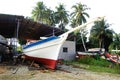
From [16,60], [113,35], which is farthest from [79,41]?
[16,60]

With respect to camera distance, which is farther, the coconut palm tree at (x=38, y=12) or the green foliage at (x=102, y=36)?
the coconut palm tree at (x=38, y=12)

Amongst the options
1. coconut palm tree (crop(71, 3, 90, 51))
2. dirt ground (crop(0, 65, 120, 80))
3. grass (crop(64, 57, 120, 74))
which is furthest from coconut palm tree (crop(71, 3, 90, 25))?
dirt ground (crop(0, 65, 120, 80))

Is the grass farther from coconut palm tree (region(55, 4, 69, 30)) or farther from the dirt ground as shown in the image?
coconut palm tree (region(55, 4, 69, 30))

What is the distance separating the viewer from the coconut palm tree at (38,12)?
51650 mm

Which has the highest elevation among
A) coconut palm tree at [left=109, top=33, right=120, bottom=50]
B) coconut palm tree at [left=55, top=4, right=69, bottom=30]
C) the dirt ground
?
coconut palm tree at [left=55, top=4, right=69, bottom=30]

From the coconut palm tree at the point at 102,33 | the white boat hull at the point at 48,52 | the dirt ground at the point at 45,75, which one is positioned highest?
the coconut palm tree at the point at 102,33

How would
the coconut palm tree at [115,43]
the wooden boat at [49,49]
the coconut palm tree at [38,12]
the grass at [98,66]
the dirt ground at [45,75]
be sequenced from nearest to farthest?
the dirt ground at [45,75]
the wooden boat at [49,49]
the grass at [98,66]
the coconut palm tree at [115,43]
the coconut palm tree at [38,12]

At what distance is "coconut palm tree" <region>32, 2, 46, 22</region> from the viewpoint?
169 ft

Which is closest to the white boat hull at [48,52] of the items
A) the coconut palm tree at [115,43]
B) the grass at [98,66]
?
the grass at [98,66]

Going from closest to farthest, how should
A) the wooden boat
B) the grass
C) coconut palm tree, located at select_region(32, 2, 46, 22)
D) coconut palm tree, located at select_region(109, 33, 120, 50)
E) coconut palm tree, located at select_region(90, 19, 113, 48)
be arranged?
the wooden boat < the grass < coconut palm tree, located at select_region(109, 33, 120, 50) < coconut palm tree, located at select_region(90, 19, 113, 48) < coconut palm tree, located at select_region(32, 2, 46, 22)

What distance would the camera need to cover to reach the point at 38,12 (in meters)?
52.2

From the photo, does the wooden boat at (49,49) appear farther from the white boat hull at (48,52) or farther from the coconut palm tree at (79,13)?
the coconut palm tree at (79,13)

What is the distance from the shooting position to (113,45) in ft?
145

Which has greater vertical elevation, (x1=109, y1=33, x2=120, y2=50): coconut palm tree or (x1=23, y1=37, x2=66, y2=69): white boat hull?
(x1=109, y1=33, x2=120, y2=50): coconut palm tree
